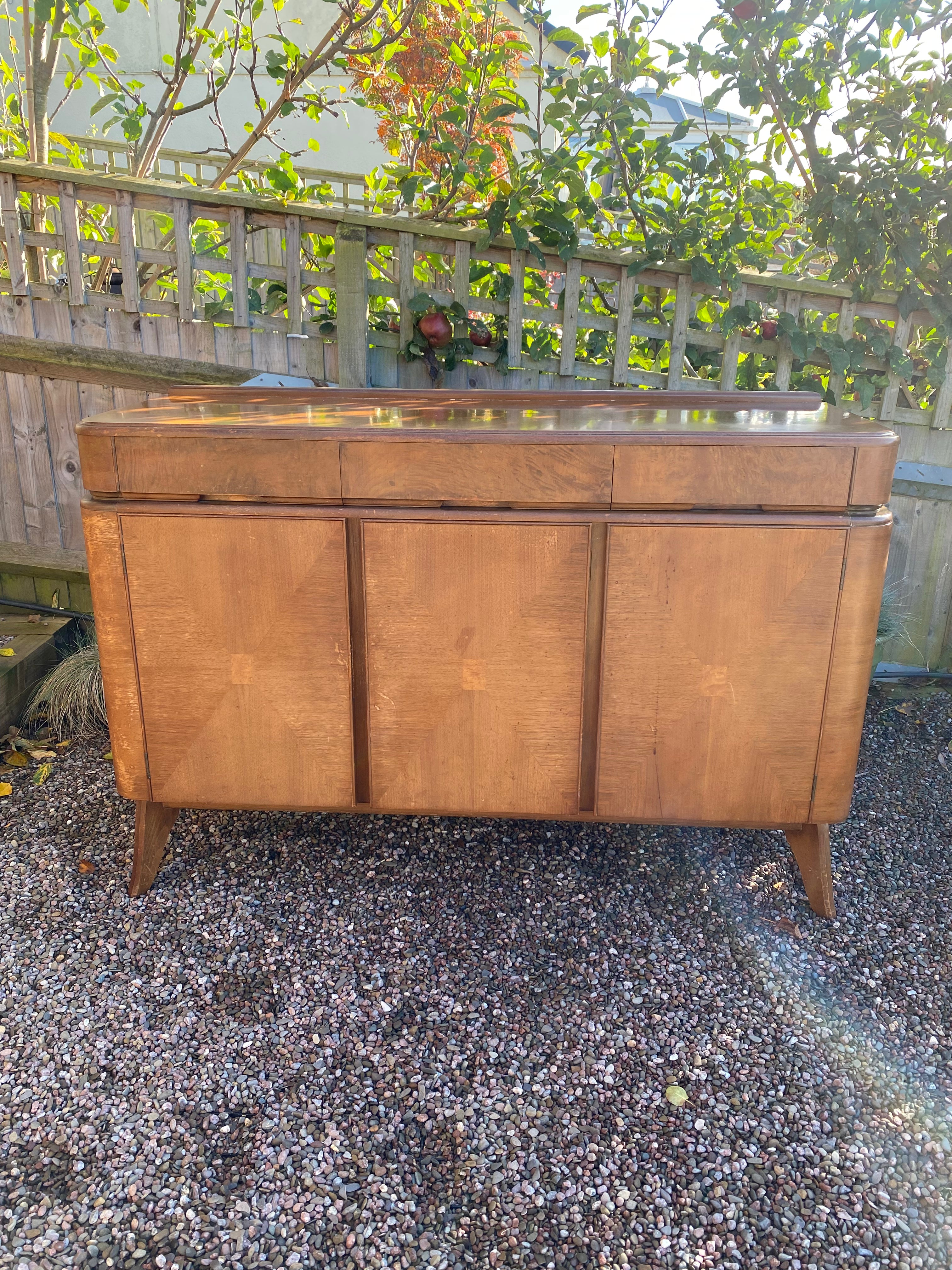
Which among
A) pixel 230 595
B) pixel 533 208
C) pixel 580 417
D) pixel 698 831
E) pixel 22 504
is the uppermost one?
pixel 533 208

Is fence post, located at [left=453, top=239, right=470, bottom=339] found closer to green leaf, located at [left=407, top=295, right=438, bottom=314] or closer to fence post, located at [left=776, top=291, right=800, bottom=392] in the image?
green leaf, located at [left=407, top=295, right=438, bottom=314]

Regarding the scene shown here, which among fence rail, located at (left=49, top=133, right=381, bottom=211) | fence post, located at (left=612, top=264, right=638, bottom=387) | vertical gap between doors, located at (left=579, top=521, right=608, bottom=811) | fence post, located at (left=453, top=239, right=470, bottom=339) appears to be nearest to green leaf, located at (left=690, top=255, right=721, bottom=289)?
fence post, located at (left=612, top=264, right=638, bottom=387)

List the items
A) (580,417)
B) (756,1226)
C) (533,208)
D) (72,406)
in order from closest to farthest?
(756,1226) → (580,417) → (533,208) → (72,406)

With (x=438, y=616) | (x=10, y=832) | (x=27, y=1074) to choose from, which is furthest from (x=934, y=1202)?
(x=10, y=832)

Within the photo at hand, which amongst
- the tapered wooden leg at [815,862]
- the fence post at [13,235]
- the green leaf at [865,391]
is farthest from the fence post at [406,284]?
the tapered wooden leg at [815,862]

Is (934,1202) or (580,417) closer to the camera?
(934,1202)

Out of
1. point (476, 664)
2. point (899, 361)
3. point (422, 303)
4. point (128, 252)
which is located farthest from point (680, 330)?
point (128, 252)

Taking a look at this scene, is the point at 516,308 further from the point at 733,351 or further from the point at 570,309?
the point at 733,351

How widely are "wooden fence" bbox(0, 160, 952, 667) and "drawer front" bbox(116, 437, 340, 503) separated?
1391 millimetres

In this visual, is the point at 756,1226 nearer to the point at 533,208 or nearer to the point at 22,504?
the point at 533,208

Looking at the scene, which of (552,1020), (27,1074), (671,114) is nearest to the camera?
(27,1074)

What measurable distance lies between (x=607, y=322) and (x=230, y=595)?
173 centimetres

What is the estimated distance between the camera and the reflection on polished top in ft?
4.90

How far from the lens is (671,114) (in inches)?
373
